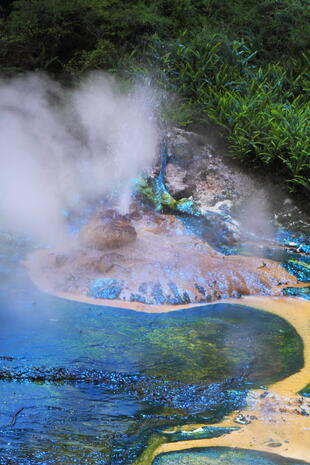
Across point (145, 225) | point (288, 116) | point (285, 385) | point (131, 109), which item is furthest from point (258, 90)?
point (285, 385)

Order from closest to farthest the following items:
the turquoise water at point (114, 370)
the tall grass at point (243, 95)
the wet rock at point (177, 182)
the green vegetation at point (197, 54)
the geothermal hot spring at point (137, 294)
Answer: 1. the turquoise water at point (114, 370)
2. the geothermal hot spring at point (137, 294)
3. the wet rock at point (177, 182)
4. the tall grass at point (243, 95)
5. the green vegetation at point (197, 54)

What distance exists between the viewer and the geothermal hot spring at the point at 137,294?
2936mm

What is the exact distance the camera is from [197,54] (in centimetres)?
982

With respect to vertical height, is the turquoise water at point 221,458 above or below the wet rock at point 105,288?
below

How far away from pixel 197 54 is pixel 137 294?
6.13m

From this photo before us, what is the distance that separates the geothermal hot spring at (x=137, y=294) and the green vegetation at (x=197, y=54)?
1.85ft

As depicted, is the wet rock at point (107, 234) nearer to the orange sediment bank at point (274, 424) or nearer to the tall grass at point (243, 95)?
the orange sediment bank at point (274, 424)

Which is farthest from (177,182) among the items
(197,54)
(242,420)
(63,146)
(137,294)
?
(242,420)

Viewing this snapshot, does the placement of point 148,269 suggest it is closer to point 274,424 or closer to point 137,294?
point 137,294

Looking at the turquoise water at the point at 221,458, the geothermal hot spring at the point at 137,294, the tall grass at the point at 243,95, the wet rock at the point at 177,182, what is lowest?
the turquoise water at the point at 221,458

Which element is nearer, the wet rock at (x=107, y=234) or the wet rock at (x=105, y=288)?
the wet rock at (x=105, y=288)

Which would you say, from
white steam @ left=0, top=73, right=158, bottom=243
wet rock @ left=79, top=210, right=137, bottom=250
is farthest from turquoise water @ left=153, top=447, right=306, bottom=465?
white steam @ left=0, top=73, right=158, bottom=243

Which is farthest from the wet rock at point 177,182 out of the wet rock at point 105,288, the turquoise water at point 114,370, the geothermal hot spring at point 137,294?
the turquoise water at point 114,370

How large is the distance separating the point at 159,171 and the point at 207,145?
46.1 inches
